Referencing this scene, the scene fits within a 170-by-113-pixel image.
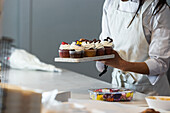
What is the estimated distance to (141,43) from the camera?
2.04 metres

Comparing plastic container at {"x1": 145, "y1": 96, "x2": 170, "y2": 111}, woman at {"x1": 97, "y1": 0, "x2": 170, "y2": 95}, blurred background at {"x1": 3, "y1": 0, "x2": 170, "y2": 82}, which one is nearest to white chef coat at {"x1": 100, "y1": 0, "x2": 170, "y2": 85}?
woman at {"x1": 97, "y1": 0, "x2": 170, "y2": 95}

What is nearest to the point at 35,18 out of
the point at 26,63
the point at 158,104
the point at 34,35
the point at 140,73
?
the point at 34,35

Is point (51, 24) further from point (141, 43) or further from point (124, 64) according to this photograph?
point (124, 64)

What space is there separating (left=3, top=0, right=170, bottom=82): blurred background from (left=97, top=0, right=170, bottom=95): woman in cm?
206

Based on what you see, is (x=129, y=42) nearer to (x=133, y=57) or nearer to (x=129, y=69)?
(x=133, y=57)

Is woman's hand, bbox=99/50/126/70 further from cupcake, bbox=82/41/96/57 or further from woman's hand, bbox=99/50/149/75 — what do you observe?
cupcake, bbox=82/41/96/57

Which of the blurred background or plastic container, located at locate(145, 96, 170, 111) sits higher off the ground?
the blurred background

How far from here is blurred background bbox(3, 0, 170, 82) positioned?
4.14 metres

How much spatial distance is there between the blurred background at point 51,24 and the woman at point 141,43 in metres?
2.06

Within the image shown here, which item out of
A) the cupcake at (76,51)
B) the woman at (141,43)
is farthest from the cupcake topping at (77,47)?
the woman at (141,43)

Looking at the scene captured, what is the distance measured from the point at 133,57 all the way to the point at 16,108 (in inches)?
64.7

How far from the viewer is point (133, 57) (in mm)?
2082

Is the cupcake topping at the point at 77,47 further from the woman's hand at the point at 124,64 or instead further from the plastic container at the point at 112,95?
the plastic container at the point at 112,95

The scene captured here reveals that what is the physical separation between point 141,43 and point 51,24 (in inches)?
94.5
